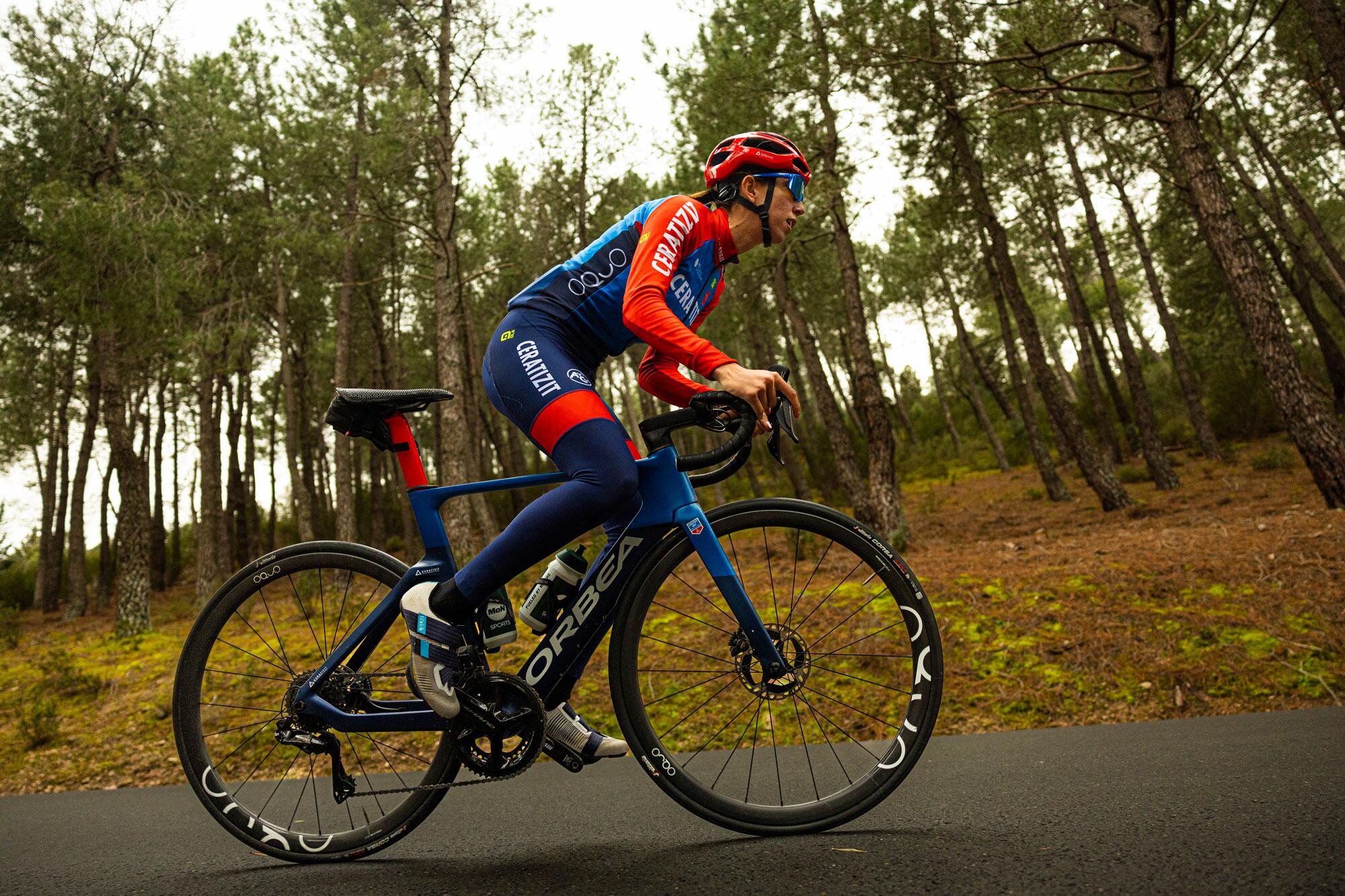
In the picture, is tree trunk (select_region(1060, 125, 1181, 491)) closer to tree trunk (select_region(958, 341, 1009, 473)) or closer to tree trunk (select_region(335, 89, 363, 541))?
tree trunk (select_region(958, 341, 1009, 473))

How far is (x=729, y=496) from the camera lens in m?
28.5

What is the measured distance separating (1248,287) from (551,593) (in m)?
9.26

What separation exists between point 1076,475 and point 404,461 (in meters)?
23.0

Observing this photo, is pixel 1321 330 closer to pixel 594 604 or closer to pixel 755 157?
pixel 755 157

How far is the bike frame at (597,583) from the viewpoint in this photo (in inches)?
93.4

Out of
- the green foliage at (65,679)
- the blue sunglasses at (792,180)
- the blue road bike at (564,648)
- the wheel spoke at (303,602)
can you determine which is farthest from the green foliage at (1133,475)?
the wheel spoke at (303,602)

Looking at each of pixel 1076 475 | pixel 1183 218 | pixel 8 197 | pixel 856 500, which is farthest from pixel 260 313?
pixel 1183 218

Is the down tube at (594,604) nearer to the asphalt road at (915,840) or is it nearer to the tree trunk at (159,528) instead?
the asphalt road at (915,840)

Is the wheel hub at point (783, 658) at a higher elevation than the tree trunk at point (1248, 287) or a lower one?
lower

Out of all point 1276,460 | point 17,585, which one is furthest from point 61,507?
point 1276,460

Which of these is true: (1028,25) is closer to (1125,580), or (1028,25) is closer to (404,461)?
(1125,580)

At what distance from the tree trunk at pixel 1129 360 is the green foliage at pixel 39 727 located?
16989mm

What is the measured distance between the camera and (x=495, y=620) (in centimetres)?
242

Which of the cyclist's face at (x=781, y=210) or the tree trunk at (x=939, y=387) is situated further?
the tree trunk at (x=939, y=387)
